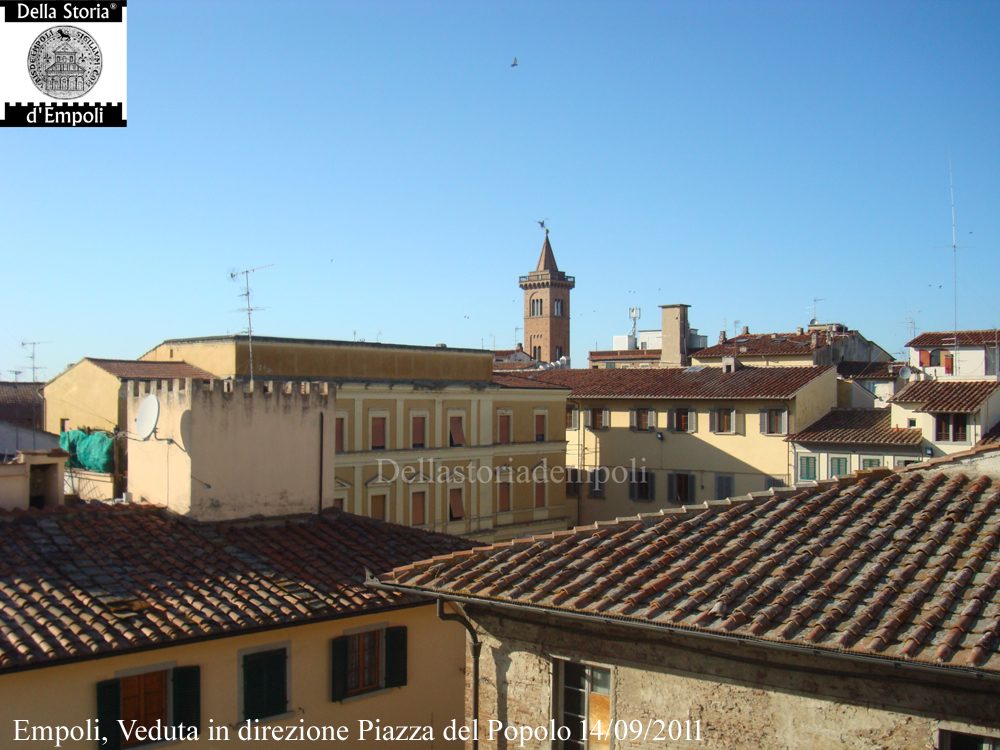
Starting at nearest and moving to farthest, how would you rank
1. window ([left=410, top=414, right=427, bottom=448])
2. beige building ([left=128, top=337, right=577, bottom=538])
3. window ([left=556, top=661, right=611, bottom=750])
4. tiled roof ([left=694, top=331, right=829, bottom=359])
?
window ([left=556, top=661, right=611, bottom=750]) < beige building ([left=128, top=337, right=577, bottom=538]) < window ([left=410, top=414, right=427, bottom=448]) < tiled roof ([left=694, top=331, right=829, bottom=359])

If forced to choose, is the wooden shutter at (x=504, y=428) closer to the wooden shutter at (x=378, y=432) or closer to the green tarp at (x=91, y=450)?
the wooden shutter at (x=378, y=432)

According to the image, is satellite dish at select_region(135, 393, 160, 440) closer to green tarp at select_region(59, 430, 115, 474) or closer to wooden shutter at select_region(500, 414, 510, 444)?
green tarp at select_region(59, 430, 115, 474)

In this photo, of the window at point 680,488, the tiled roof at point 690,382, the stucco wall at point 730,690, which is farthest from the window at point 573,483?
the stucco wall at point 730,690

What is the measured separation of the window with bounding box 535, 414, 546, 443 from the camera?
4206 centimetres

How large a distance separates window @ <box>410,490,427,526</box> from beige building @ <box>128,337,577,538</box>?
1.8 inches

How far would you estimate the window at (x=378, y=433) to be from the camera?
116 ft

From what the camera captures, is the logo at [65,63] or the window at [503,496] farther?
the window at [503,496]

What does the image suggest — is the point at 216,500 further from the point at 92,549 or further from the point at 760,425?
the point at 760,425

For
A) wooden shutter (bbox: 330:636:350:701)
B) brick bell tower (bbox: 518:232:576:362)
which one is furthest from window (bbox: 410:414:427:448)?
brick bell tower (bbox: 518:232:576:362)

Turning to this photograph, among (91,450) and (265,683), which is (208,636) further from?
(91,450)

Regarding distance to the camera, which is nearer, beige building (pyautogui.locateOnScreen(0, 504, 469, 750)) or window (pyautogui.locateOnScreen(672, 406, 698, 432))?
beige building (pyautogui.locateOnScreen(0, 504, 469, 750))

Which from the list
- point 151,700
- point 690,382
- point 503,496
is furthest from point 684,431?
point 151,700

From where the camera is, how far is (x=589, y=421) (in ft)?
156

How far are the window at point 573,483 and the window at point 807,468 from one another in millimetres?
9864
